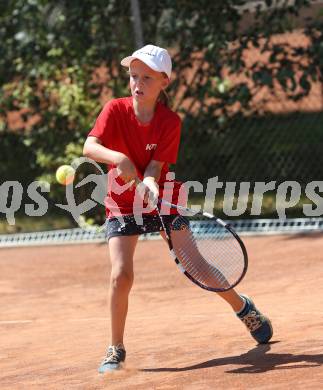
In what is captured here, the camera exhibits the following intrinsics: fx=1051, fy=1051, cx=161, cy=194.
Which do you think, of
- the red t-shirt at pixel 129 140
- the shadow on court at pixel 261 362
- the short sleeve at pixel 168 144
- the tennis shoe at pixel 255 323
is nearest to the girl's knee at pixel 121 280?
the red t-shirt at pixel 129 140

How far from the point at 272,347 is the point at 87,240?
5164mm

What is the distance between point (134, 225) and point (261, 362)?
0.93m

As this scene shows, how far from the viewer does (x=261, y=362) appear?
518cm

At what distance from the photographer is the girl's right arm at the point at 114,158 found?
502 cm

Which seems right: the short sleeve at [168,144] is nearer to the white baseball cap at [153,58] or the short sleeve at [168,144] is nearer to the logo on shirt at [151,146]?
the logo on shirt at [151,146]

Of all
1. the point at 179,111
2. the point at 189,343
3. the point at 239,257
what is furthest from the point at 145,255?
the point at 239,257

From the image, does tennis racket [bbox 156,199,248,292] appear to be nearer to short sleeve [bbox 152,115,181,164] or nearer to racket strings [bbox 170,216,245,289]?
racket strings [bbox 170,216,245,289]

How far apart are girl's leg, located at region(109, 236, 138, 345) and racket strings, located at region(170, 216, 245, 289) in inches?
10.0

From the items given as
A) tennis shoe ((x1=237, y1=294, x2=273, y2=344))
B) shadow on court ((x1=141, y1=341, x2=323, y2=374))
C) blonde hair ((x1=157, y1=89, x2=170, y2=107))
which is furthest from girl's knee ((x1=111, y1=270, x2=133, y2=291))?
blonde hair ((x1=157, y1=89, x2=170, y2=107))


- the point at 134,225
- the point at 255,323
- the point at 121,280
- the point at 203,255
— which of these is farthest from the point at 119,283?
the point at 255,323

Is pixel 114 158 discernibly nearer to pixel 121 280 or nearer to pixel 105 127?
pixel 105 127

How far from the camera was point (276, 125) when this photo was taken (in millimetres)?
10977

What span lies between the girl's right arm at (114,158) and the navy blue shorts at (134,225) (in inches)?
9.6

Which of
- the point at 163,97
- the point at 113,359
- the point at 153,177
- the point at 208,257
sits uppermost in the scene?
the point at 163,97
